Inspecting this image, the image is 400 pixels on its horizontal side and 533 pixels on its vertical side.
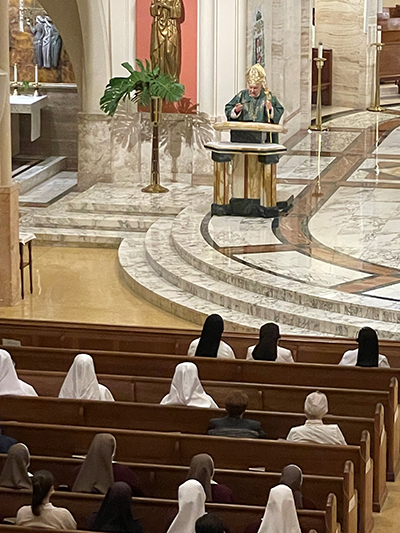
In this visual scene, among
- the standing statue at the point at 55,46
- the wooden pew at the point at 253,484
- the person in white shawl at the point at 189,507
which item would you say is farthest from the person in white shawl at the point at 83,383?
the standing statue at the point at 55,46

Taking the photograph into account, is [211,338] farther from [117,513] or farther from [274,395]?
[117,513]

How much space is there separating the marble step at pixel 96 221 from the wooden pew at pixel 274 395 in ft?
18.8

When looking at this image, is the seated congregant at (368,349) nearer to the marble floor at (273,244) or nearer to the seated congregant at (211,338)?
the seated congregant at (211,338)

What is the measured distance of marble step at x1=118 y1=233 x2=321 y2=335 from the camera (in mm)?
9281

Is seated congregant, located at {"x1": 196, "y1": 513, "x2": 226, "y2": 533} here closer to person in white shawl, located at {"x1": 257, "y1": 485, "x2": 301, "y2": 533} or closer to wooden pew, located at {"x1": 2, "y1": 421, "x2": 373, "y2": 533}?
person in white shawl, located at {"x1": 257, "y1": 485, "x2": 301, "y2": 533}

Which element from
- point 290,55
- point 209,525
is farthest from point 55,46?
point 209,525

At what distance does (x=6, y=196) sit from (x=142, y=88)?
13.0ft

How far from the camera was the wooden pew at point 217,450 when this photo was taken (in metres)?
5.71

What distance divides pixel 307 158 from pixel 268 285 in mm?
6181

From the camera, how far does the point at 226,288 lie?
392 inches

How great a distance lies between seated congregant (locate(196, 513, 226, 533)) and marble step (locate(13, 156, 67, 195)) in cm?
1044

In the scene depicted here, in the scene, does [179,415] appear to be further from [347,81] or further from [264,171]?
[347,81]

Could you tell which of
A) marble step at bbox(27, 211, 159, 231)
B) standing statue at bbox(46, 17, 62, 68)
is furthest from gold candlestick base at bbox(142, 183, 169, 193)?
standing statue at bbox(46, 17, 62, 68)

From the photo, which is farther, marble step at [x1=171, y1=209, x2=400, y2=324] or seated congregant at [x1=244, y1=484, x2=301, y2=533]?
marble step at [x1=171, y1=209, x2=400, y2=324]
